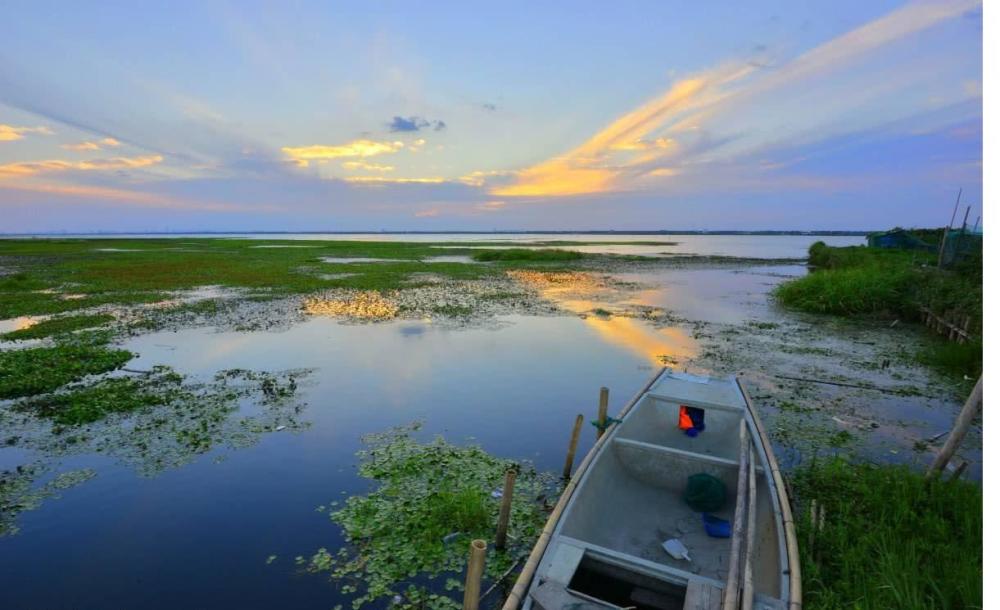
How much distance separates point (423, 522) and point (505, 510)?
5.14ft

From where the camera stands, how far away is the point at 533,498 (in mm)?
7973

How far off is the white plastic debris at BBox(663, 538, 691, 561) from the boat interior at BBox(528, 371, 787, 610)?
0.07 metres

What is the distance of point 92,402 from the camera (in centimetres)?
1124

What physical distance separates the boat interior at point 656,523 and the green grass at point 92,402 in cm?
1120

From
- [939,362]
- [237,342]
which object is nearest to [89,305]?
[237,342]

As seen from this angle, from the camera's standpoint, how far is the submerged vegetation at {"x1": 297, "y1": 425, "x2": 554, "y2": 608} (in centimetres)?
607

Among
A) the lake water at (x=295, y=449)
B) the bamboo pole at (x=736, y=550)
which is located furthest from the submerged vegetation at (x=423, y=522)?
the bamboo pole at (x=736, y=550)

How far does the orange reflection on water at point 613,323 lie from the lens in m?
16.9

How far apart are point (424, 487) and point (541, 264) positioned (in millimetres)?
44831

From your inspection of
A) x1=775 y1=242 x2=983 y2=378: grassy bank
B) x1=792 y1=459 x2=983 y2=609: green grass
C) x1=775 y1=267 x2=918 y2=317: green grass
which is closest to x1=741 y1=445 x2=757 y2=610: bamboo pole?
x1=792 y1=459 x2=983 y2=609: green grass

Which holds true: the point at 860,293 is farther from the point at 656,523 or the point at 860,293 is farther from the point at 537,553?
the point at 537,553

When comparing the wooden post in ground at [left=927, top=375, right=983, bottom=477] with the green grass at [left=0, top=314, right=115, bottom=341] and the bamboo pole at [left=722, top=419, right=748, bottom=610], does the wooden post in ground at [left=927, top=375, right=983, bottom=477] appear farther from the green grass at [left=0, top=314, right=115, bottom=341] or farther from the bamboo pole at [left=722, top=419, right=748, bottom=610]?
the green grass at [left=0, top=314, right=115, bottom=341]

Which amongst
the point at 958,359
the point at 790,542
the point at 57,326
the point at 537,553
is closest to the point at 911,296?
the point at 958,359

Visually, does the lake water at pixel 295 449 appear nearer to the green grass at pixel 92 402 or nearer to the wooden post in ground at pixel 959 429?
the green grass at pixel 92 402
